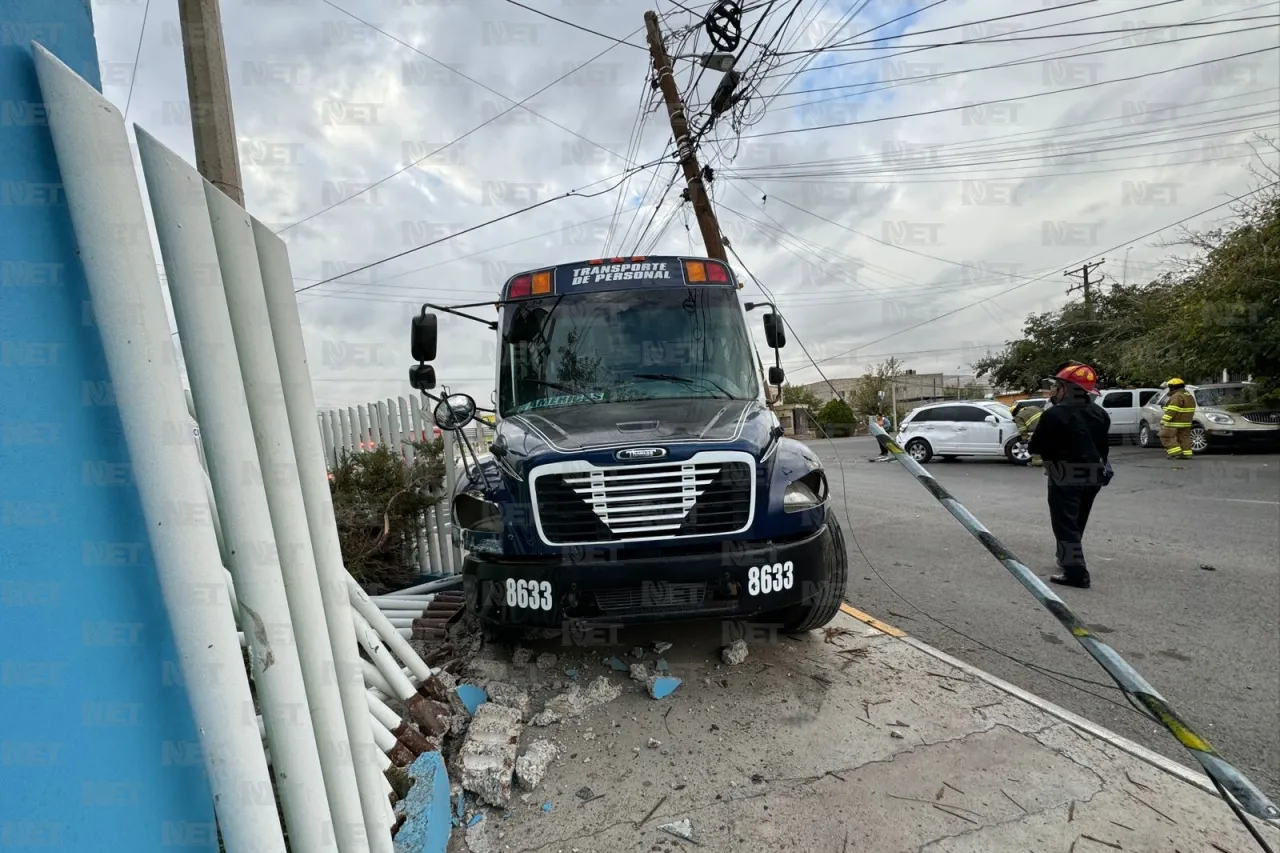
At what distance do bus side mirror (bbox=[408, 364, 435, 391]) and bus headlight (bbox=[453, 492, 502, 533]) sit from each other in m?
1.13

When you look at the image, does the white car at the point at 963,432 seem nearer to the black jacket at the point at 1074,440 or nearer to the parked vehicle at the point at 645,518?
the black jacket at the point at 1074,440

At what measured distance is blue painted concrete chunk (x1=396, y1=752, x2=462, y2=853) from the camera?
2.01m

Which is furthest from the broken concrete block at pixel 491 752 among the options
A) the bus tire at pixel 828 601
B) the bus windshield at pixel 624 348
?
the bus windshield at pixel 624 348

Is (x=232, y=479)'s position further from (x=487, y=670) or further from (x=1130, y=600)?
(x=1130, y=600)

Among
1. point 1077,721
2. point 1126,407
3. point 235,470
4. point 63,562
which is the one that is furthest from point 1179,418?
point 63,562

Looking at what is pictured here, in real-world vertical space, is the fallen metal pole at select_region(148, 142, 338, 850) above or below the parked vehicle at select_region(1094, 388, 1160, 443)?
above

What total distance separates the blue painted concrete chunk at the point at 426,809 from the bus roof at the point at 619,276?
293cm

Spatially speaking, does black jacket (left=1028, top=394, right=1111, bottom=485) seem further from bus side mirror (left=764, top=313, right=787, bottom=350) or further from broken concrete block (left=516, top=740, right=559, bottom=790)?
broken concrete block (left=516, top=740, right=559, bottom=790)

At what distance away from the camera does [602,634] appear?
332 centimetres

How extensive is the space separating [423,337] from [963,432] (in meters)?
15.1

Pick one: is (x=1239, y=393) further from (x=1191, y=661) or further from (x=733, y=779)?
(x=733, y=779)

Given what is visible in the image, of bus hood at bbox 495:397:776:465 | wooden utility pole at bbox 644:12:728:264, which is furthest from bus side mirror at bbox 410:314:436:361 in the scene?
wooden utility pole at bbox 644:12:728:264

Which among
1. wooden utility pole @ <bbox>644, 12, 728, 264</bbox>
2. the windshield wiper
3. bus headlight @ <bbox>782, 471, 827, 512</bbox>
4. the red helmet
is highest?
wooden utility pole @ <bbox>644, 12, 728, 264</bbox>

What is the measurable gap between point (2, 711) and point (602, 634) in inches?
102
